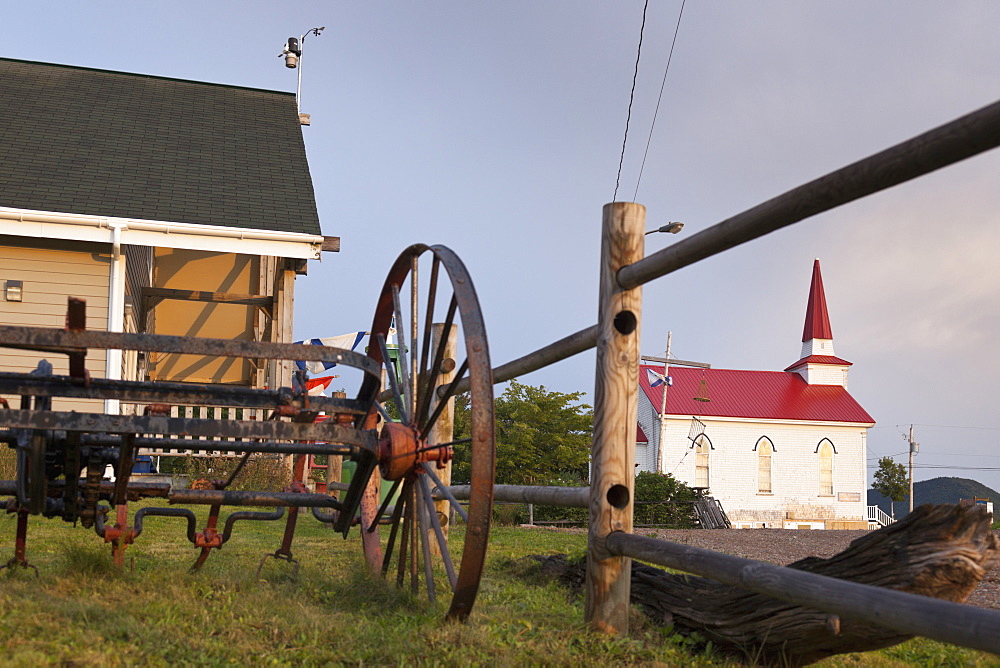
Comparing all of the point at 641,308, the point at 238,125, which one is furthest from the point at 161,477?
the point at 641,308

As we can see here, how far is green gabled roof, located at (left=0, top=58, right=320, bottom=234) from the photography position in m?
11.2

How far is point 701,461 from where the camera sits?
3616 centimetres

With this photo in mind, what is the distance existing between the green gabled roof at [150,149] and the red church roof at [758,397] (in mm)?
23104

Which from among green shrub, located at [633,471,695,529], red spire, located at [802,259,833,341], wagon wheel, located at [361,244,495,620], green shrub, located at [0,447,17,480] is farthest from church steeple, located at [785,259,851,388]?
wagon wheel, located at [361,244,495,620]

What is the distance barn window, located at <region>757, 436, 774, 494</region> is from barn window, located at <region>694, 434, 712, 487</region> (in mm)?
2330

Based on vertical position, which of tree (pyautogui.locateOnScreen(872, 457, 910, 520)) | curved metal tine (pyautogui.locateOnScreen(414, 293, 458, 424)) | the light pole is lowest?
tree (pyautogui.locateOnScreen(872, 457, 910, 520))

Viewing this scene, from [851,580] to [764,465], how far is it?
35921 millimetres

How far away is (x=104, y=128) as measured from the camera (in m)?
13.7

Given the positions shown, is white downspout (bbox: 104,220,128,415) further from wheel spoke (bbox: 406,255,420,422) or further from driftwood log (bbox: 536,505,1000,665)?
driftwood log (bbox: 536,505,1000,665)

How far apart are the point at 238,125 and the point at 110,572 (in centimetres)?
1238

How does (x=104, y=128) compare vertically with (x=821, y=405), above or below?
above

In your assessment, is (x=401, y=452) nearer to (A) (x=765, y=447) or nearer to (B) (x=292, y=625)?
(B) (x=292, y=625)

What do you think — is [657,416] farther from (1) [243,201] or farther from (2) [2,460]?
(2) [2,460]

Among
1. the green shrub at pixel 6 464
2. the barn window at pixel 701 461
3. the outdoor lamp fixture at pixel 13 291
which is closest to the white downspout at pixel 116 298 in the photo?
the outdoor lamp fixture at pixel 13 291
